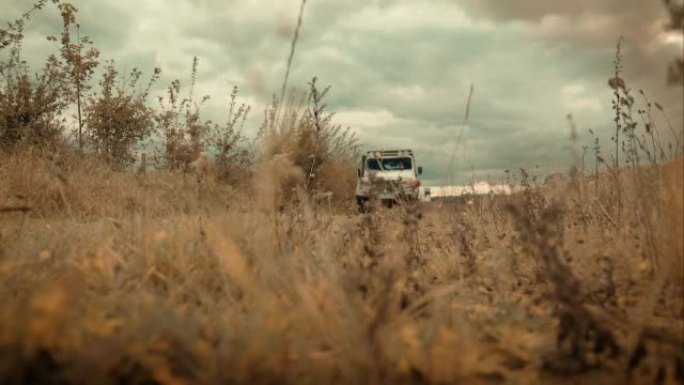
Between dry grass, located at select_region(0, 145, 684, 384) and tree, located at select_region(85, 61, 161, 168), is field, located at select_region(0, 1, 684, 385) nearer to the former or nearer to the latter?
dry grass, located at select_region(0, 145, 684, 384)

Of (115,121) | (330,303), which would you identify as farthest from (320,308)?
(115,121)

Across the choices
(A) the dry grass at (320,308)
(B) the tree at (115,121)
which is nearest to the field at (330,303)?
(A) the dry grass at (320,308)

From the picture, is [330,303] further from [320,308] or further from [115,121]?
[115,121]

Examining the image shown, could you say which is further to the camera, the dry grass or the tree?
the tree

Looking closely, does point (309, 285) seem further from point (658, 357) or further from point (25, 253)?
point (25, 253)

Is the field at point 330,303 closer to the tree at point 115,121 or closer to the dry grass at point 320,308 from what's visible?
the dry grass at point 320,308

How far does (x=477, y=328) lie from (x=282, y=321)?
0.88m

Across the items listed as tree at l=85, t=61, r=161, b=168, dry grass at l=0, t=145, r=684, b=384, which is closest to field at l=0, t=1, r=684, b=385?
dry grass at l=0, t=145, r=684, b=384

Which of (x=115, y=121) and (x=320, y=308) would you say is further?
(x=115, y=121)

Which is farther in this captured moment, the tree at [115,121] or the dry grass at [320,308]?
the tree at [115,121]

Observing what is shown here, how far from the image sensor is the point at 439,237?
17.2 feet

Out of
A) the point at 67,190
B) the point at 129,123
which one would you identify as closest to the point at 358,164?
the point at 129,123

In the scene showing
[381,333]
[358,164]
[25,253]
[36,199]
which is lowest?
[381,333]

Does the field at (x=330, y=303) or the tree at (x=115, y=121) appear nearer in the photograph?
the field at (x=330, y=303)
